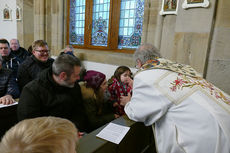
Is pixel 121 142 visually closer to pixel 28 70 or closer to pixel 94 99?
pixel 94 99

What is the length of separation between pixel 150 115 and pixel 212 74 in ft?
6.12

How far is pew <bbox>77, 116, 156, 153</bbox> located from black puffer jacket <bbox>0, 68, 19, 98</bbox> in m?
1.65

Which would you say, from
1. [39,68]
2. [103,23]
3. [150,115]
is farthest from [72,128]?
[103,23]

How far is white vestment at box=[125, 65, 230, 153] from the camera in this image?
137 centimetres

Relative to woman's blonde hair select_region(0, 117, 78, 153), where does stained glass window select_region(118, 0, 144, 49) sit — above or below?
above

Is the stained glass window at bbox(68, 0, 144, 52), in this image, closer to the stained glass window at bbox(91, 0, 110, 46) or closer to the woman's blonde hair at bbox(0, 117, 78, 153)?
the stained glass window at bbox(91, 0, 110, 46)

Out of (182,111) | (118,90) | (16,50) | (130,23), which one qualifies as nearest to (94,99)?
(118,90)

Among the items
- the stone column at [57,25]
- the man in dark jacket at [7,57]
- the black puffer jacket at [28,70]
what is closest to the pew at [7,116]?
the black puffer jacket at [28,70]

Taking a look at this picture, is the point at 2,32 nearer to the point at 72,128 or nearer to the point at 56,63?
the point at 56,63

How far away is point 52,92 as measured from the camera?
1861 mm

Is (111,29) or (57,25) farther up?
(57,25)

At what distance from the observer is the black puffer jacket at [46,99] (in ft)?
5.74

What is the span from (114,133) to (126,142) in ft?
0.61

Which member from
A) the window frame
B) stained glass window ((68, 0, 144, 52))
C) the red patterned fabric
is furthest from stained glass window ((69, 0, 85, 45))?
the red patterned fabric
